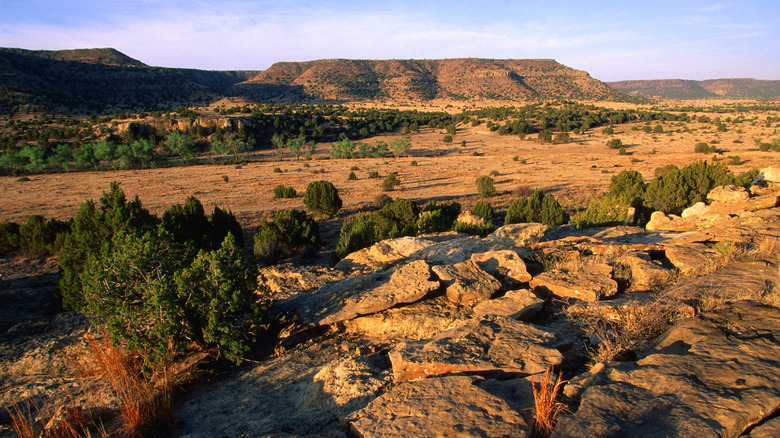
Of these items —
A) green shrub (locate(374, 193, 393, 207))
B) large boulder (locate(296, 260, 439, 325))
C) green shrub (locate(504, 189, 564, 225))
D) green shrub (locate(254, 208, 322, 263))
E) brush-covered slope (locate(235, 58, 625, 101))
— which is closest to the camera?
large boulder (locate(296, 260, 439, 325))

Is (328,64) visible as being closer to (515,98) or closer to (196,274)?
(515,98)

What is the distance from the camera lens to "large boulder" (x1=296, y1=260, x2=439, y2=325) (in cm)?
551

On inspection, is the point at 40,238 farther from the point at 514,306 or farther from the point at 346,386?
the point at 514,306

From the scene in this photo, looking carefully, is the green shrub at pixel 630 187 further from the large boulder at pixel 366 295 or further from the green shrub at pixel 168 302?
the green shrub at pixel 168 302

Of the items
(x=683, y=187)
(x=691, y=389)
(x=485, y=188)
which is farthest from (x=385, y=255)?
(x=485, y=188)

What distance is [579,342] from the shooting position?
424 cm

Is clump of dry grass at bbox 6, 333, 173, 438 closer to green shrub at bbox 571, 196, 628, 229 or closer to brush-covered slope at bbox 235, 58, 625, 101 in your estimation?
green shrub at bbox 571, 196, 628, 229

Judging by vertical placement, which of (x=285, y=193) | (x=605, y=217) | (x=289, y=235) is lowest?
(x=289, y=235)

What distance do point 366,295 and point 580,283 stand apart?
305cm

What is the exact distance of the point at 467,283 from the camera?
5691 millimetres

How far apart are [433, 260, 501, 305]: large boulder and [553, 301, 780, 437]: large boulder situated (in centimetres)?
229

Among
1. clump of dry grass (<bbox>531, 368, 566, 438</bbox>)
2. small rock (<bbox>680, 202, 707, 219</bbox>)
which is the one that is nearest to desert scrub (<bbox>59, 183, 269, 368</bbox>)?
clump of dry grass (<bbox>531, 368, 566, 438</bbox>)

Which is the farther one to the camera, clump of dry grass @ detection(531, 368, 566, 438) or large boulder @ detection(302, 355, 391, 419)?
large boulder @ detection(302, 355, 391, 419)

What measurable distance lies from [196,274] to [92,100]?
84576 mm
